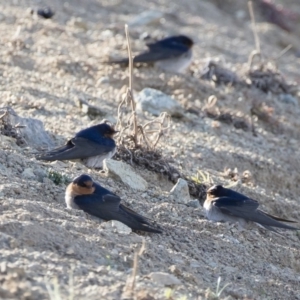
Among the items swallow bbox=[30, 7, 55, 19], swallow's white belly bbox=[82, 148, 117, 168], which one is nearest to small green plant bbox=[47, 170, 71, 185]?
swallow's white belly bbox=[82, 148, 117, 168]

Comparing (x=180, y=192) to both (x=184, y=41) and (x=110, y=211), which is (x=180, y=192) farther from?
(x=184, y=41)

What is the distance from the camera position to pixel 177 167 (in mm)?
7910

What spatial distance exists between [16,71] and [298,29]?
36.9 ft

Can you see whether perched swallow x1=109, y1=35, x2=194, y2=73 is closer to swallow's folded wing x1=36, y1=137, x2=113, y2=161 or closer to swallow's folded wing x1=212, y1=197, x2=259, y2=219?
swallow's folded wing x1=36, y1=137, x2=113, y2=161

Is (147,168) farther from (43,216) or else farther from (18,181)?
(43,216)

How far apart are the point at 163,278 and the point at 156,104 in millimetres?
4819

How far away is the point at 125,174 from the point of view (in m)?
7.06

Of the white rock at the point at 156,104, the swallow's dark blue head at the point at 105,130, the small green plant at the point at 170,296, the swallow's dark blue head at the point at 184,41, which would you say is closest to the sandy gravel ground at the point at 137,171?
the small green plant at the point at 170,296

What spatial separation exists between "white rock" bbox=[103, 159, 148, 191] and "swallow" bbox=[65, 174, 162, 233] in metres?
0.84

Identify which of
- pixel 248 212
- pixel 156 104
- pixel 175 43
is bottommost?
pixel 175 43

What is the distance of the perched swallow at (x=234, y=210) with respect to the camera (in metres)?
6.75

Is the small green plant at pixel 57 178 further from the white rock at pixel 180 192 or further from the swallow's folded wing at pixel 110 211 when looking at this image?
the white rock at pixel 180 192

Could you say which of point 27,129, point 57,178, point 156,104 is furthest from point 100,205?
point 156,104

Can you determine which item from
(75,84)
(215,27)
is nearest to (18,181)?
(75,84)
